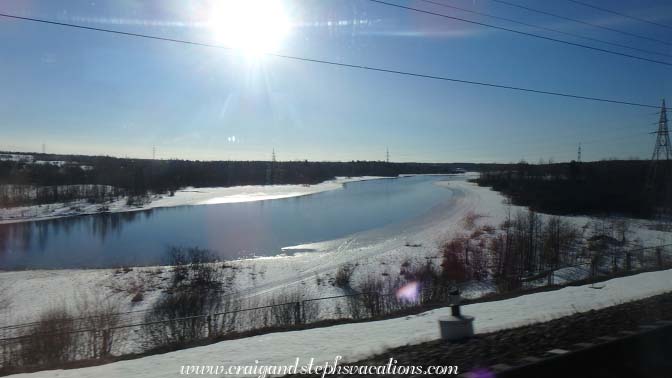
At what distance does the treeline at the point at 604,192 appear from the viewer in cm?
5694

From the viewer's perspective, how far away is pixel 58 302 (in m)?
22.5

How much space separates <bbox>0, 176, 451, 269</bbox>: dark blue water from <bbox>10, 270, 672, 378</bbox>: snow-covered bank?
24.6 metres

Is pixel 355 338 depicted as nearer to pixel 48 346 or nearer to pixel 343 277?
pixel 48 346

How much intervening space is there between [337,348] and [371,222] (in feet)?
142

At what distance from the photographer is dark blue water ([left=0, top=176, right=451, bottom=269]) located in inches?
1390

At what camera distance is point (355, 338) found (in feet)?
28.2

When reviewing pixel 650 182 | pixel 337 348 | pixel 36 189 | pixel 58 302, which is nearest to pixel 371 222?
pixel 58 302

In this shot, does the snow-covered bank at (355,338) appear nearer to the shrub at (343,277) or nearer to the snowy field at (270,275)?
the snowy field at (270,275)

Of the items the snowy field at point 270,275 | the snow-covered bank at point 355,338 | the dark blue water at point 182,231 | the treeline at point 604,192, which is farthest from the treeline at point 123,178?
the snow-covered bank at point 355,338

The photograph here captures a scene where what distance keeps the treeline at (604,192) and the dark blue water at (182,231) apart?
15.1m

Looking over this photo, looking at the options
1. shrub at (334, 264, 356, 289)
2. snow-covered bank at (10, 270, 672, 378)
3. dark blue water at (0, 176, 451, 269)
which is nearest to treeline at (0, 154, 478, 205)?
dark blue water at (0, 176, 451, 269)

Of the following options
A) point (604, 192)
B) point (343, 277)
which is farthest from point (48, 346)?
point (604, 192)

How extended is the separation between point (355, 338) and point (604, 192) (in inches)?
2519

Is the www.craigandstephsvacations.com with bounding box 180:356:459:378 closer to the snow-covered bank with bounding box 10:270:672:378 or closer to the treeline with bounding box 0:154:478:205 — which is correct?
the snow-covered bank with bounding box 10:270:672:378
